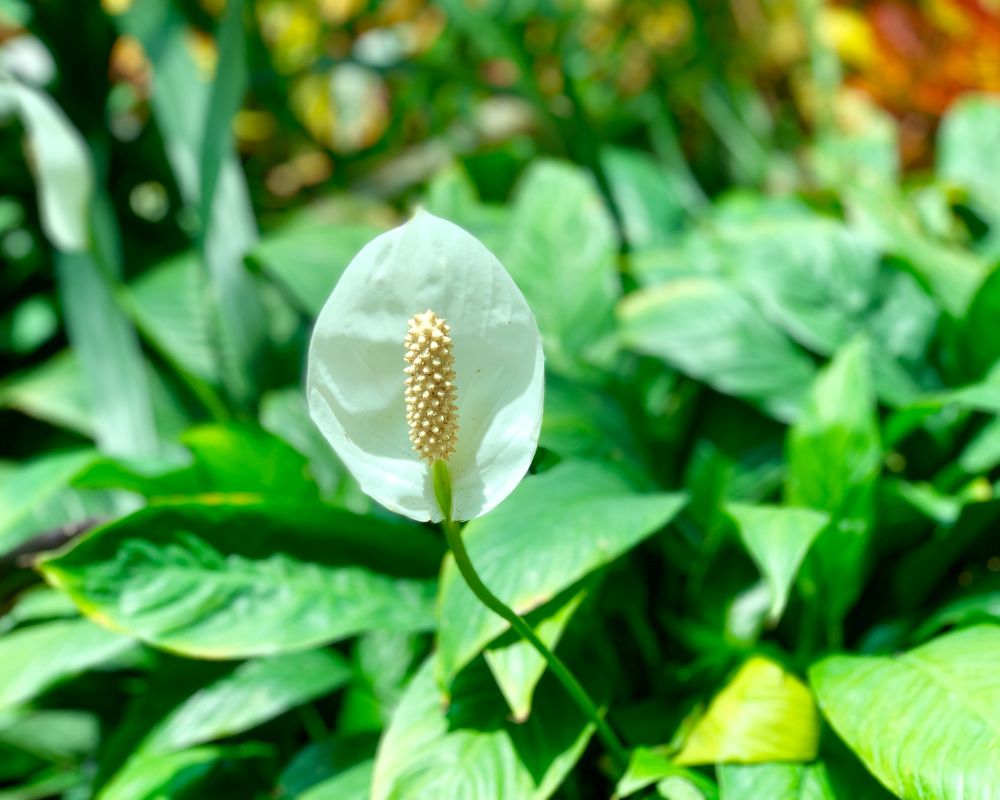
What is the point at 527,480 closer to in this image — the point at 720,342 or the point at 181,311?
the point at 720,342

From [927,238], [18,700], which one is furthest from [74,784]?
[927,238]

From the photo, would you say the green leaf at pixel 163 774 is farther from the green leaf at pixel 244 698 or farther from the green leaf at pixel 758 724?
the green leaf at pixel 758 724

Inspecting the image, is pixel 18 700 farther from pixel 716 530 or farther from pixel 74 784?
pixel 716 530

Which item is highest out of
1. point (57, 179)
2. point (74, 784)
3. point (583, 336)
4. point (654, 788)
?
point (57, 179)

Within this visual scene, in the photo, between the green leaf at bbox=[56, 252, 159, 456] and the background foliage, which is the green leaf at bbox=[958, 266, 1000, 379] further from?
the green leaf at bbox=[56, 252, 159, 456]

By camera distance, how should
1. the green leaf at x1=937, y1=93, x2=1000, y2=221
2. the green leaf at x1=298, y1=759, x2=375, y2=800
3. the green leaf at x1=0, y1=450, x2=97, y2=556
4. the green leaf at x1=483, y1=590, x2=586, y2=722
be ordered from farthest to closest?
the green leaf at x1=937, y1=93, x2=1000, y2=221, the green leaf at x1=0, y1=450, x2=97, y2=556, the green leaf at x1=298, y1=759, x2=375, y2=800, the green leaf at x1=483, y1=590, x2=586, y2=722

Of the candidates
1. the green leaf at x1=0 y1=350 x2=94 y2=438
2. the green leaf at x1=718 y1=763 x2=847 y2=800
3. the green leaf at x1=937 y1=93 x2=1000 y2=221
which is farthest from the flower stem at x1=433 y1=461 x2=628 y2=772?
the green leaf at x1=937 y1=93 x2=1000 y2=221
